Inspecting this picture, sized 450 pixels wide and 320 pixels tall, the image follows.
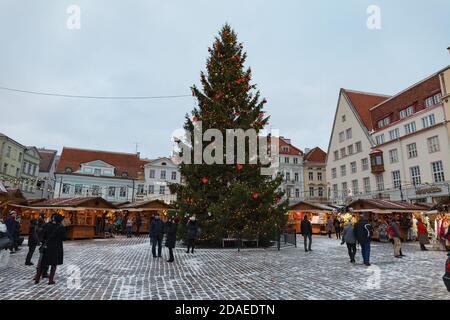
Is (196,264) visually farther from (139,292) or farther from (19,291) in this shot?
(19,291)

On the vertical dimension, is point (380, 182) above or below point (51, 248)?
above

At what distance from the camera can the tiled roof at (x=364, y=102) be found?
1848 inches

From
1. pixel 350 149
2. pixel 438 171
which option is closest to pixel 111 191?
pixel 350 149

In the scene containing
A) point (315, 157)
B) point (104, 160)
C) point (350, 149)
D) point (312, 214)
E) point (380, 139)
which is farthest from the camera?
point (315, 157)

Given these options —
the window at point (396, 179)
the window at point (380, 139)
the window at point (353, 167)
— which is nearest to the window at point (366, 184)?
the window at point (353, 167)

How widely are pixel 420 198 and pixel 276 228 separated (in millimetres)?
27547

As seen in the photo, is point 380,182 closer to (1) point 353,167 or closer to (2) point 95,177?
(1) point 353,167

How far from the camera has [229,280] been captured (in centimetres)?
842

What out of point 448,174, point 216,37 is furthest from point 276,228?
point 448,174

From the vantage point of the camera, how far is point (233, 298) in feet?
21.4

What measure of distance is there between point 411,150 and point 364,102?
14.8 meters

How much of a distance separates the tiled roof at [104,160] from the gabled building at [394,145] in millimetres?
34573

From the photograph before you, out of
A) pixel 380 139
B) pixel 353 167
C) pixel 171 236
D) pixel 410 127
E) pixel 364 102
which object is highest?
pixel 364 102

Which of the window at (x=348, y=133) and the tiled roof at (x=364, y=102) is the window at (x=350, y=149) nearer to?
the window at (x=348, y=133)
